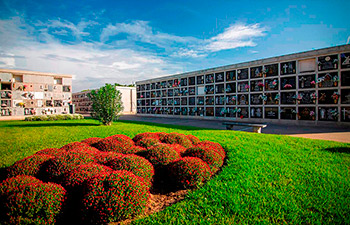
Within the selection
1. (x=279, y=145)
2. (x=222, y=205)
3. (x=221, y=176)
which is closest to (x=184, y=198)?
(x=222, y=205)

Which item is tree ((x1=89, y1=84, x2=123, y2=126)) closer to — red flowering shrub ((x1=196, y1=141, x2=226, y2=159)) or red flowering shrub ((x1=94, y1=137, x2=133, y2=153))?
red flowering shrub ((x1=94, y1=137, x2=133, y2=153))

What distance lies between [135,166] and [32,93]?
24.7m

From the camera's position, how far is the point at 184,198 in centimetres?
279

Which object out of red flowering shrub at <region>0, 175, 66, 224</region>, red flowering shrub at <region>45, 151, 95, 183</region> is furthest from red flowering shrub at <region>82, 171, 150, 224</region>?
red flowering shrub at <region>45, 151, 95, 183</region>

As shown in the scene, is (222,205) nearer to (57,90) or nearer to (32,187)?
(32,187)

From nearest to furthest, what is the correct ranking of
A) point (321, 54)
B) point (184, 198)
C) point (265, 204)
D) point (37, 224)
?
point (37, 224) < point (265, 204) < point (184, 198) < point (321, 54)

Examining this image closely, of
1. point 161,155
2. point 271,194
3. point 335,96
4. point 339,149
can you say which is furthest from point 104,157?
point 335,96

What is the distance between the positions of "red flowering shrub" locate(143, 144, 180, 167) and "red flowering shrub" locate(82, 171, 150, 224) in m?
1.01

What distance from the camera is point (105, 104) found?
13.0 m

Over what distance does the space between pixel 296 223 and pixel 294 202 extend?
0.46 m

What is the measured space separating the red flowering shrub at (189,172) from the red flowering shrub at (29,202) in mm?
1608

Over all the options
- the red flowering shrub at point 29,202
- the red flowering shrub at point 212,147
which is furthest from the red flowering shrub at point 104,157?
the red flowering shrub at point 212,147

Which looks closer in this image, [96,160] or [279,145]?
[96,160]

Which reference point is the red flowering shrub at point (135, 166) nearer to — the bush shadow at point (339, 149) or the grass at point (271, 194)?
the grass at point (271, 194)
